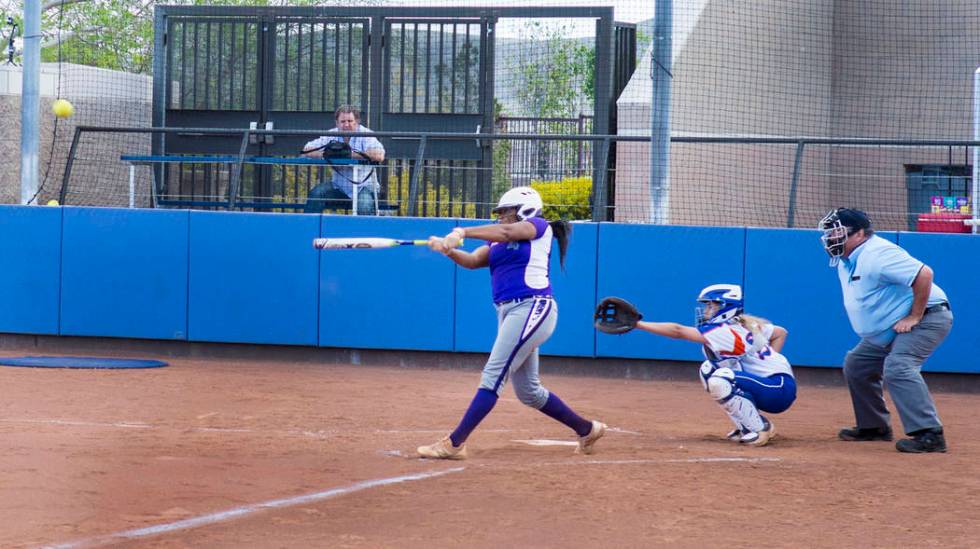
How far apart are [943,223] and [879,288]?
626 centimetres

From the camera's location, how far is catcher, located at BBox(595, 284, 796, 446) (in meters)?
8.41

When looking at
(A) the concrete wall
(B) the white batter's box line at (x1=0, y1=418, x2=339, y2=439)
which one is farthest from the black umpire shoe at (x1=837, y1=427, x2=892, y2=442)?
(A) the concrete wall

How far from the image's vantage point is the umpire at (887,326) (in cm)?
838

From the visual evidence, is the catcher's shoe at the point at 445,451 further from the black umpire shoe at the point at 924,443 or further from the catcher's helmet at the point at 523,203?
the black umpire shoe at the point at 924,443

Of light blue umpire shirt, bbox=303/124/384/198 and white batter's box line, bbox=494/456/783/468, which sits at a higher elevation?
light blue umpire shirt, bbox=303/124/384/198

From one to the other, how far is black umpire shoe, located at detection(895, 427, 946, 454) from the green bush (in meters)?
7.35

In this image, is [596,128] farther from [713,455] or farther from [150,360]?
[713,455]

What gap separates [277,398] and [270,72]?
25.7 ft

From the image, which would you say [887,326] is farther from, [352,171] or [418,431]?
[352,171]

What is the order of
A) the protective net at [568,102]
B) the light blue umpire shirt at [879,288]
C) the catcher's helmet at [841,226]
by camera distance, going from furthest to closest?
the protective net at [568,102] → the catcher's helmet at [841,226] → the light blue umpire shirt at [879,288]

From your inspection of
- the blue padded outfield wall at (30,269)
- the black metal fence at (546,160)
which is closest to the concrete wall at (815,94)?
the black metal fence at (546,160)

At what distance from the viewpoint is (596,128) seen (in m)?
16.6

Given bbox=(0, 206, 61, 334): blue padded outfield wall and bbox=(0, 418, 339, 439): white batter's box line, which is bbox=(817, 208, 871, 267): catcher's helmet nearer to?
bbox=(0, 418, 339, 439): white batter's box line

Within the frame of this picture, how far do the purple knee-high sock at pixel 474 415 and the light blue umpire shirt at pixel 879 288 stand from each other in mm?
2872
